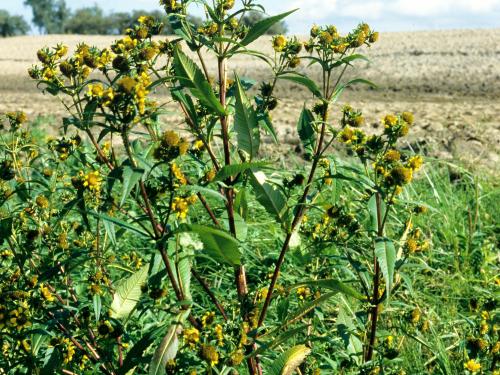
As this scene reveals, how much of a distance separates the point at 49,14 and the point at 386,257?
5857 cm

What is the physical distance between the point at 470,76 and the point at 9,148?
9111mm

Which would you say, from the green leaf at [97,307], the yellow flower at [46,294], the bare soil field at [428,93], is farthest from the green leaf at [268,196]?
the bare soil field at [428,93]

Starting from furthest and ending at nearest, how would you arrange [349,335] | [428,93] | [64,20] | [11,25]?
[64,20] < [11,25] < [428,93] < [349,335]

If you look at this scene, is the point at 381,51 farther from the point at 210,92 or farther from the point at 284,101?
the point at 210,92

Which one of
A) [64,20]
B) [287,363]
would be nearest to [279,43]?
[287,363]

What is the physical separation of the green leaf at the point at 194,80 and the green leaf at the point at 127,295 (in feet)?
2.22

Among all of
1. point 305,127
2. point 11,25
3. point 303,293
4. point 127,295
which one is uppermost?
point 11,25

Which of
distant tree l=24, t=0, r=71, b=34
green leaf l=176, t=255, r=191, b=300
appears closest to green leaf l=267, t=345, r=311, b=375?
green leaf l=176, t=255, r=191, b=300

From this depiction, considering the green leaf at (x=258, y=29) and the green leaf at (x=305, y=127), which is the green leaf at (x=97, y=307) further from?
the green leaf at (x=258, y=29)

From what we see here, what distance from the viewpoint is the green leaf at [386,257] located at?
1.86 meters

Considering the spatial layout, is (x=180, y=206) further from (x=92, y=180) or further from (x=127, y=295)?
(x=127, y=295)

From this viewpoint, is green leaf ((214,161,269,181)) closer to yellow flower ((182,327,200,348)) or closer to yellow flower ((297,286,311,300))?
yellow flower ((182,327,200,348))

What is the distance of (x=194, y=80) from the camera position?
1.85m

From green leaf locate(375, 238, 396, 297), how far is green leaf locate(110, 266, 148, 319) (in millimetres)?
779
